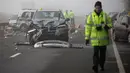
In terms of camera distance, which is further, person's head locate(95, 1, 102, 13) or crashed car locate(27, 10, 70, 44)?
crashed car locate(27, 10, 70, 44)

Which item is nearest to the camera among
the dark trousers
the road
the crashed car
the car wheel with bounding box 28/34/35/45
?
the dark trousers

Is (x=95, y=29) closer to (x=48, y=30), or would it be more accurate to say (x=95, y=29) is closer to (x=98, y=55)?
(x=98, y=55)

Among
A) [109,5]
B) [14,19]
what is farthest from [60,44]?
[109,5]

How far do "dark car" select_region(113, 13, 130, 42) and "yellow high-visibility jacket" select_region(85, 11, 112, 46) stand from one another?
316 inches

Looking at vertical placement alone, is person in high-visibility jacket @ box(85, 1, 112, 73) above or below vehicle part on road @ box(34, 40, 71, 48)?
above

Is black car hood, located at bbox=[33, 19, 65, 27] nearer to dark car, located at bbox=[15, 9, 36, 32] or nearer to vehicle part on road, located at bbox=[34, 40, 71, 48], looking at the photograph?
vehicle part on road, located at bbox=[34, 40, 71, 48]

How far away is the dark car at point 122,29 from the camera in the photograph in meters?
16.9

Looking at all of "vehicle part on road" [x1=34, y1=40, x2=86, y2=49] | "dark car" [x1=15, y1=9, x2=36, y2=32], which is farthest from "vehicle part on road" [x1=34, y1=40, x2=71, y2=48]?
"dark car" [x1=15, y1=9, x2=36, y2=32]

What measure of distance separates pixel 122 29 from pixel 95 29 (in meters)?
8.58

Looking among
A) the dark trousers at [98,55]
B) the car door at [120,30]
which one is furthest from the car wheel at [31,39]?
the dark trousers at [98,55]

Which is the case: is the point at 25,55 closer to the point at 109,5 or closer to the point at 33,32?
the point at 33,32

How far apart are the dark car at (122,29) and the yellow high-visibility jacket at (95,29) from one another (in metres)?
8.02

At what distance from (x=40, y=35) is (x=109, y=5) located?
2155cm

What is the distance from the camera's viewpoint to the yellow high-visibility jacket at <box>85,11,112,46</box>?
28.6ft
